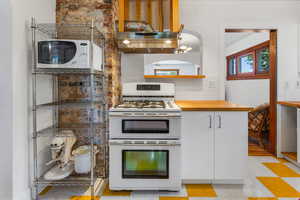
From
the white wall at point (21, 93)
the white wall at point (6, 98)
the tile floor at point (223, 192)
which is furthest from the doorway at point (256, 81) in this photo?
A: the white wall at point (6, 98)

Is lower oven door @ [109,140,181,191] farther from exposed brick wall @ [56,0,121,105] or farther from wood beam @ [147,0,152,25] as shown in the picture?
wood beam @ [147,0,152,25]

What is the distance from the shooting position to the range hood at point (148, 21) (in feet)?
8.71

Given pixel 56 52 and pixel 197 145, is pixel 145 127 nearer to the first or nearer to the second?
pixel 197 145

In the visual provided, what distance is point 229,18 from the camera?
10.6 ft

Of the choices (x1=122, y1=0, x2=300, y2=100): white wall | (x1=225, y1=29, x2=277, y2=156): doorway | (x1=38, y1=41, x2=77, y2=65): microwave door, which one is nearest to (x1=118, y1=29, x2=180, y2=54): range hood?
(x1=122, y1=0, x2=300, y2=100): white wall

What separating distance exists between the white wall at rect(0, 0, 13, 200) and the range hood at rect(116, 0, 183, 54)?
3.56ft

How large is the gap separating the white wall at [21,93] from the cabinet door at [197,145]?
4.76 feet

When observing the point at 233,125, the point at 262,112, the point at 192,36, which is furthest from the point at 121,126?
the point at 262,112

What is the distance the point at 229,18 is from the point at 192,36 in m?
0.57

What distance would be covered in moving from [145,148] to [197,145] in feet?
1.79

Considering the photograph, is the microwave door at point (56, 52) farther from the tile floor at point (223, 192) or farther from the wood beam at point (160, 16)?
the tile floor at point (223, 192)

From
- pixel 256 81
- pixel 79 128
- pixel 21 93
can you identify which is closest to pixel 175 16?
pixel 79 128

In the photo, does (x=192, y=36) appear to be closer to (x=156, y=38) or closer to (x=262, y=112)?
(x=156, y=38)

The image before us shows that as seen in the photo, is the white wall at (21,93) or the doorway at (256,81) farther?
the doorway at (256,81)
